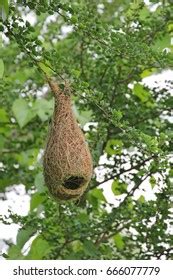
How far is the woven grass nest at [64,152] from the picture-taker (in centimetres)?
186

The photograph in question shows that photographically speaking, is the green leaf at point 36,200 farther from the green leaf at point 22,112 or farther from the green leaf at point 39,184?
the green leaf at point 22,112

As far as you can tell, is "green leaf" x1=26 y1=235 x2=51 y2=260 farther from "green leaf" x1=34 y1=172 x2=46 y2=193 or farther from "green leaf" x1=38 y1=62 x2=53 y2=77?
"green leaf" x1=38 y1=62 x2=53 y2=77

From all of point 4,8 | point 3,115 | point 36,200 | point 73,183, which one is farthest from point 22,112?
point 4,8

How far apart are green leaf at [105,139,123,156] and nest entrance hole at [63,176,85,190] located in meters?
0.55

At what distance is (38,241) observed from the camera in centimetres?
245

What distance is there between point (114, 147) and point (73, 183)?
68 centimetres

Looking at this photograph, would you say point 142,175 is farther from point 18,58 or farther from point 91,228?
point 18,58

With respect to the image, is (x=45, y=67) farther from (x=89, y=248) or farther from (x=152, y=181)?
(x=89, y=248)

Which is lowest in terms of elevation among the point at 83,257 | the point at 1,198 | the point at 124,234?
the point at 83,257

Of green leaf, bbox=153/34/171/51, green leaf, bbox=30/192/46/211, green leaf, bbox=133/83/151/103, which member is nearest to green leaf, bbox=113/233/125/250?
green leaf, bbox=30/192/46/211

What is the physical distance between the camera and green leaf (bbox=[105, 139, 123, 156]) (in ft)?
8.28

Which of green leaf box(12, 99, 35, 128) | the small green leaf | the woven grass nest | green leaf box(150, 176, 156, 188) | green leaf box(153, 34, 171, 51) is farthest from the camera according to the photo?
green leaf box(12, 99, 35, 128)
